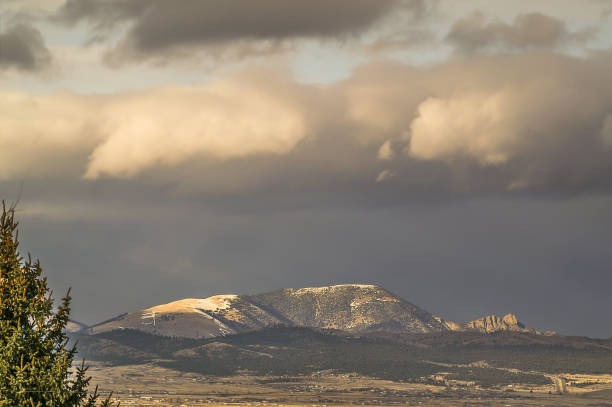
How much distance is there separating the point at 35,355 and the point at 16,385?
89.1 inches

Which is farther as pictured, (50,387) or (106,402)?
(106,402)

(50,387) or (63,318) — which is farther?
(63,318)

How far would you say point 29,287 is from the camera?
5372 centimetres

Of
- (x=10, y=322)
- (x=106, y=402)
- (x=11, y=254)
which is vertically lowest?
(x=106, y=402)

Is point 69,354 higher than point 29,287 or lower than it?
lower

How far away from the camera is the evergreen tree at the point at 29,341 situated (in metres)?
50.9

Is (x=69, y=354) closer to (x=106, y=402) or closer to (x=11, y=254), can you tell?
(x=106, y=402)

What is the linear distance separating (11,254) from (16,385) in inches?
322

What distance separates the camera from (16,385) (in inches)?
1992

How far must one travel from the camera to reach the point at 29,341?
2052 inches

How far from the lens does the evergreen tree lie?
50.9 metres

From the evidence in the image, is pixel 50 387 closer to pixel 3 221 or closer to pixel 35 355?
pixel 35 355

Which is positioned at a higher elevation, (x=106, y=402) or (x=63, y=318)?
(x=63, y=318)

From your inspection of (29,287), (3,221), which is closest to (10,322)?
(29,287)
